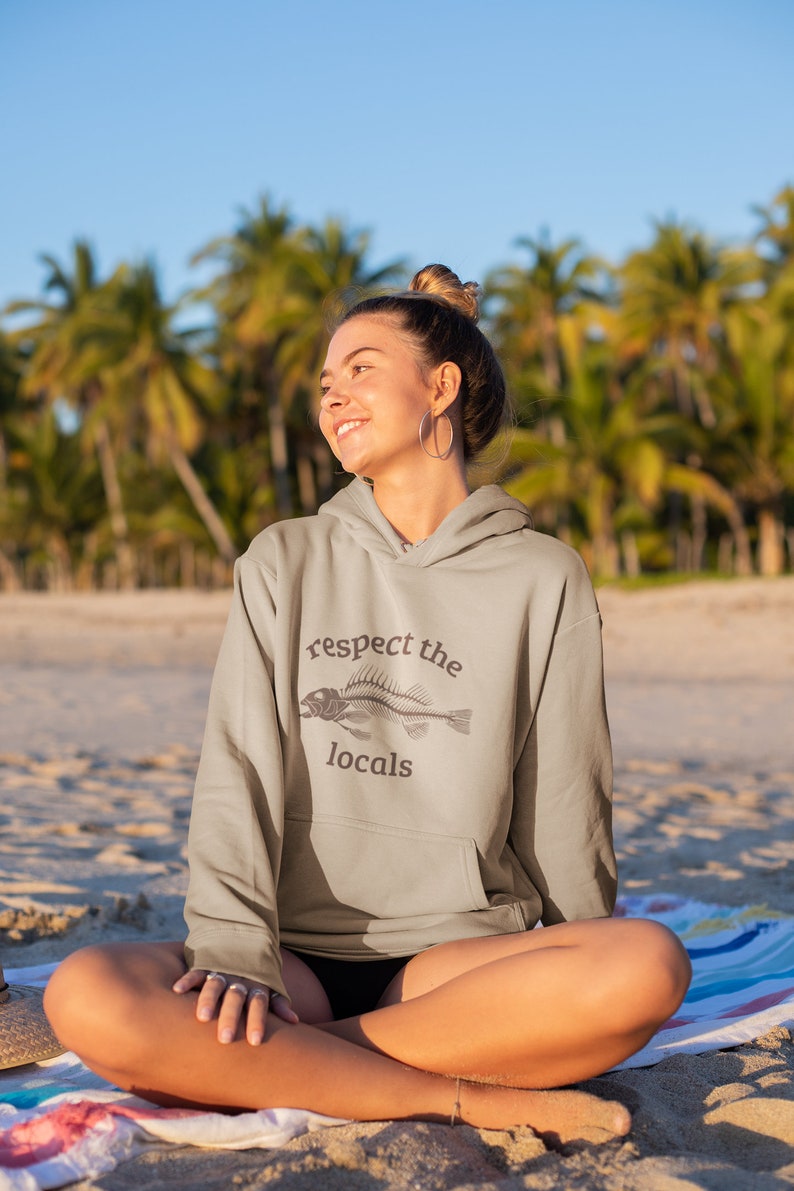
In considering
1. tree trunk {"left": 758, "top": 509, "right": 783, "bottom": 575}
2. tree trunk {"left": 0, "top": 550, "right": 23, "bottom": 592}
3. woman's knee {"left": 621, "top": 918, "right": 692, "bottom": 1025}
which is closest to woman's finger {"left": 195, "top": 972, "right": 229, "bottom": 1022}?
woman's knee {"left": 621, "top": 918, "right": 692, "bottom": 1025}

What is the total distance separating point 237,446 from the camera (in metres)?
29.8

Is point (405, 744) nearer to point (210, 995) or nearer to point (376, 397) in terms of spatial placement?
point (210, 995)

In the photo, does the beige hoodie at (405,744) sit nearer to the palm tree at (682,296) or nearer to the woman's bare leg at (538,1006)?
the woman's bare leg at (538,1006)

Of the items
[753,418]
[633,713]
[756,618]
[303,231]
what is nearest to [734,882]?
[633,713]

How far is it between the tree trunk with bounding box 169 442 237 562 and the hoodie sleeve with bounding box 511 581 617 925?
2357 cm

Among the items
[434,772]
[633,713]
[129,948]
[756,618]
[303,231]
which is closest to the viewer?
[129,948]

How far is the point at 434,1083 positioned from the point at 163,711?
6.64 metres

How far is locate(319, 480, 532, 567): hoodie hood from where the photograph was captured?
2055mm

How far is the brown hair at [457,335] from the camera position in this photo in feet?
6.98

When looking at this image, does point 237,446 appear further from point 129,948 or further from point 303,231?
point 129,948

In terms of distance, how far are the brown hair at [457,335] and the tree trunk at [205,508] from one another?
23237 mm

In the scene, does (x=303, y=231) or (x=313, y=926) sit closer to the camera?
(x=313, y=926)

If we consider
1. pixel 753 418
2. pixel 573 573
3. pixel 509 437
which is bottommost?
pixel 573 573

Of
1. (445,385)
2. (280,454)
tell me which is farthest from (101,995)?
(280,454)
